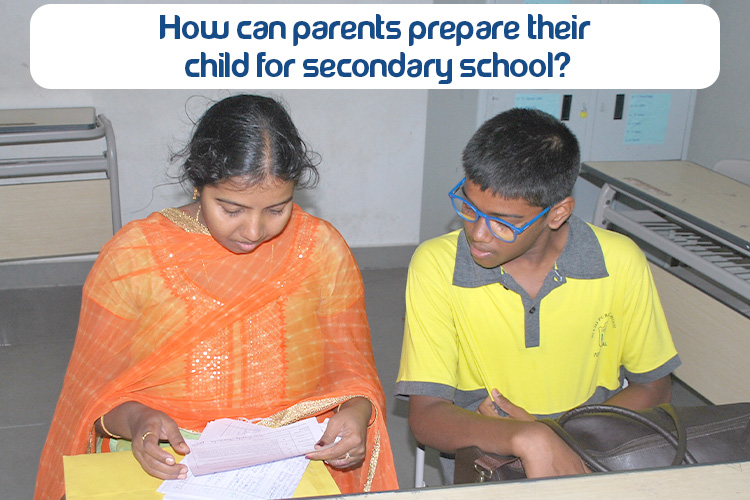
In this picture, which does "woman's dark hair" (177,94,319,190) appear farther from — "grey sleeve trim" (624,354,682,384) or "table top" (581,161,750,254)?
"table top" (581,161,750,254)

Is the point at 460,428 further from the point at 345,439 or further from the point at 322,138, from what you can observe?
the point at 322,138

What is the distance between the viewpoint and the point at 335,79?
4000 mm

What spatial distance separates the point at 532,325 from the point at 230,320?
664 millimetres

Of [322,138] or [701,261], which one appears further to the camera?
[322,138]

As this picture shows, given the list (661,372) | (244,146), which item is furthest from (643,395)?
(244,146)

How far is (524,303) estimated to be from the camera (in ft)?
5.39

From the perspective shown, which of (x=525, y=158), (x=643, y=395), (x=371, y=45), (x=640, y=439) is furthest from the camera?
(x=371, y=45)

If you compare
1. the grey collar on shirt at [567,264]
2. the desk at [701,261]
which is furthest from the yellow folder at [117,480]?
the desk at [701,261]

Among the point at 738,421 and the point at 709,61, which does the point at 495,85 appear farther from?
the point at 738,421

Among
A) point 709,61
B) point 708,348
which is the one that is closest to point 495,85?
point 709,61

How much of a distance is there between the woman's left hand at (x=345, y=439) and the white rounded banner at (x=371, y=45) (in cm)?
250

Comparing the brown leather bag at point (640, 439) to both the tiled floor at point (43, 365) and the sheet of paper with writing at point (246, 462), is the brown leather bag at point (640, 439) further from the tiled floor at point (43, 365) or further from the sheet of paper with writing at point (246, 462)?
the tiled floor at point (43, 365)

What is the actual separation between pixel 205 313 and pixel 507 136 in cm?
76

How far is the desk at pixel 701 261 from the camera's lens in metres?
2.33
